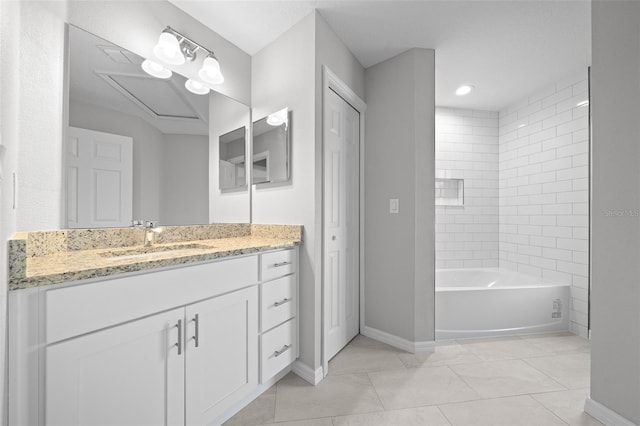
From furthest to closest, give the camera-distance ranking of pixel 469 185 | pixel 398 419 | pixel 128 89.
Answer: pixel 469 185 → pixel 128 89 → pixel 398 419

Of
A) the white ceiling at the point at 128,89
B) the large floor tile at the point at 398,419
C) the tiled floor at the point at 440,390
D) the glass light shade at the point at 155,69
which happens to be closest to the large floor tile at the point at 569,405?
the tiled floor at the point at 440,390

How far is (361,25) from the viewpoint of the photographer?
2.02 m

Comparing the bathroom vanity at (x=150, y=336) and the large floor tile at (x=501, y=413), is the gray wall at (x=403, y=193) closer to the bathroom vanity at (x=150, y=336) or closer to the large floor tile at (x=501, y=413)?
the large floor tile at (x=501, y=413)

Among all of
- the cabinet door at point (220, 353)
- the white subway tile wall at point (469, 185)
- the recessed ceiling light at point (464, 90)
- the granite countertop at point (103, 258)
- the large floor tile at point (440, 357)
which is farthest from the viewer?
the white subway tile wall at point (469, 185)

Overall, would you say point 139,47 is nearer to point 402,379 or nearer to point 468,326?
point 402,379

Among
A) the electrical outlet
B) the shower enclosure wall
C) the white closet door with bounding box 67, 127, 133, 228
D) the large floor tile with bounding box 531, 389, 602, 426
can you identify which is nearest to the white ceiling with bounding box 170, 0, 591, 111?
the shower enclosure wall

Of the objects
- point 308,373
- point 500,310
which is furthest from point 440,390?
point 500,310

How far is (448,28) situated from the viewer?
80.7 inches

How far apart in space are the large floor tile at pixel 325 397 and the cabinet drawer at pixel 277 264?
2.28 ft

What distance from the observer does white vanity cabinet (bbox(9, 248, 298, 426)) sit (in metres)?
0.86

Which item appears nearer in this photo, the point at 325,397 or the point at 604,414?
the point at 604,414

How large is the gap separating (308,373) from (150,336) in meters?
1.08

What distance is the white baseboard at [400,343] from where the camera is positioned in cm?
228

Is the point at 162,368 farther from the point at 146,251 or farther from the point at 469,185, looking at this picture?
the point at 469,185
